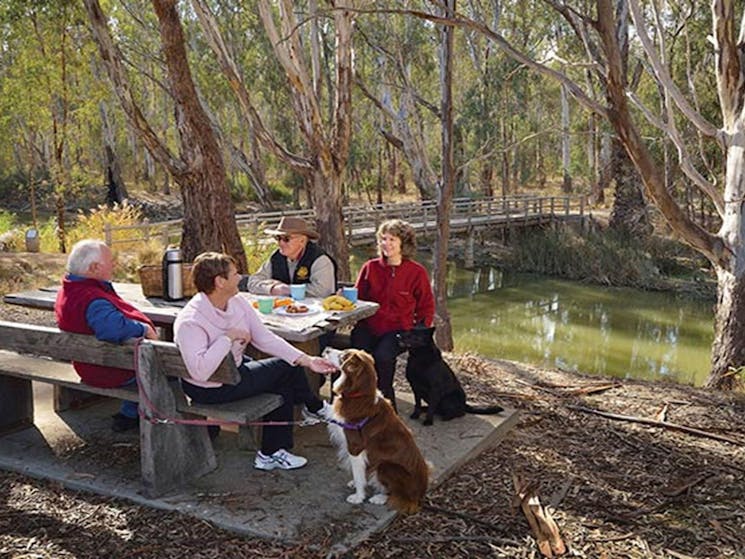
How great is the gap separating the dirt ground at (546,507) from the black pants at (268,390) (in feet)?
1.78

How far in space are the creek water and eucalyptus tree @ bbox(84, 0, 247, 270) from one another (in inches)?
135

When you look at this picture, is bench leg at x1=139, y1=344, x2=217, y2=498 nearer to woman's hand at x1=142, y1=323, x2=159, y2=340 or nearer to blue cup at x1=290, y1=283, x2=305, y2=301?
woman's hand at x1=142, y1=323, x2=159, y2=340

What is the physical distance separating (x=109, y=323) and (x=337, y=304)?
1.31 meters

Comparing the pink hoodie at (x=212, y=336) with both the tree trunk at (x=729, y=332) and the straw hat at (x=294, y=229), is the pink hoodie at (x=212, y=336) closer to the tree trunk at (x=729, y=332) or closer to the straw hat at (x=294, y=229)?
the straw hat at (x=294, y=229)

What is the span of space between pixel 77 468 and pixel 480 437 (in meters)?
2.05

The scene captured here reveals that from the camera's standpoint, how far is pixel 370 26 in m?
20.8

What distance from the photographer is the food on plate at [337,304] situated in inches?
168

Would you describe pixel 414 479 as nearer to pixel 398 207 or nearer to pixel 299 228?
pixel 299 228

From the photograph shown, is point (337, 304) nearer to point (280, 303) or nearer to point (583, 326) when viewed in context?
point (280, 303)

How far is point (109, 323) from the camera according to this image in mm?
3410

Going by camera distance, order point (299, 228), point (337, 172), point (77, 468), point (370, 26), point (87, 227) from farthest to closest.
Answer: point (370, 26) < point (87, 227) < point (337, 172) < point (299, 228) < point (77, 468)

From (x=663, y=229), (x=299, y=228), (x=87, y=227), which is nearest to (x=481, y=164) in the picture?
(x=663, y=229)

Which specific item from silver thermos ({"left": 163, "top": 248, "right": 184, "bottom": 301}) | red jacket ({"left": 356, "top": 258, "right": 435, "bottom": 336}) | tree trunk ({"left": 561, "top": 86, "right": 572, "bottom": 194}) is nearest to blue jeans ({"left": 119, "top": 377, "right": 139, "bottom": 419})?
silver thermos ({"left": 163, "top": 248, "right": 184, "bottom": 301})

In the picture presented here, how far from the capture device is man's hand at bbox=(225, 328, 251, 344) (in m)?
3.47
